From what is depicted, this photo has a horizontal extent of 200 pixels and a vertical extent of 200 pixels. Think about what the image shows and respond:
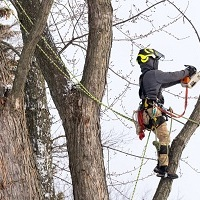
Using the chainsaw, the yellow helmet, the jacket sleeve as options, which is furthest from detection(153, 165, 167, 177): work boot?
the yellow helmet

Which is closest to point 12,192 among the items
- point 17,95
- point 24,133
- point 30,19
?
point 24,133

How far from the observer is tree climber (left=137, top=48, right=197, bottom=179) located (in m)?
4.49

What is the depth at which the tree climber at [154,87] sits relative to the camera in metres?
4.49

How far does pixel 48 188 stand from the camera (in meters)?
5.61

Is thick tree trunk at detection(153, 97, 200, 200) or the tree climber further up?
the tree climber

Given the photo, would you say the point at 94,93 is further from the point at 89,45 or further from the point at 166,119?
the point at 166,119

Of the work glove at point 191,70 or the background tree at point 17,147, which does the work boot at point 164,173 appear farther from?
the background tree at point 17,147

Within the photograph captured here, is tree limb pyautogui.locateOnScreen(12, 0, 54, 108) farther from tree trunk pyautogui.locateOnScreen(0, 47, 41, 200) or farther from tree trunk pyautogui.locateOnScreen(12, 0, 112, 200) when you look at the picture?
tree trunk pyautogui.locateOnScreen(12, 0, 112, 200)

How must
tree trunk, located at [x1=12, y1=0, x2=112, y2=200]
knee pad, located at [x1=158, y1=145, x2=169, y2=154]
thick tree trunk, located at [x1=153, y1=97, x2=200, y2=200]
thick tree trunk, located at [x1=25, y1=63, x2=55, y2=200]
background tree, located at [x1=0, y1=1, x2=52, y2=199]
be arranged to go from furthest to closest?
thick tree trunk, located at [x1=25, y1=63, x2=55, y2=200] < knee pad, located at [x1=158, y1=145, x2=169, y2=154] < thick tree trunk, located at [x1=153, y1=97, x2=200, y2=200] < tree trunk, located at [x1=12, y1=0, x2=112, y2=200] < background tree, located at [x1=0, y1=1, x2=52, y2=199]

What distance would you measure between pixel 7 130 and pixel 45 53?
101cm

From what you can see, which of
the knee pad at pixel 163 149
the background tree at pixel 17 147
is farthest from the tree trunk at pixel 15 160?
the knee pad at pixel 163 149

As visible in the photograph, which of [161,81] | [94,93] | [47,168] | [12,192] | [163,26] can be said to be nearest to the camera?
[12,192]

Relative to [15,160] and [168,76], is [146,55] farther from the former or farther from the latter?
[15,160]

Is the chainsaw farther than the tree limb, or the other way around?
the chainsaw
